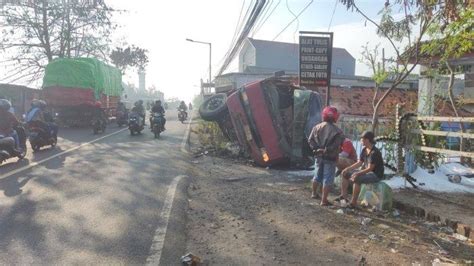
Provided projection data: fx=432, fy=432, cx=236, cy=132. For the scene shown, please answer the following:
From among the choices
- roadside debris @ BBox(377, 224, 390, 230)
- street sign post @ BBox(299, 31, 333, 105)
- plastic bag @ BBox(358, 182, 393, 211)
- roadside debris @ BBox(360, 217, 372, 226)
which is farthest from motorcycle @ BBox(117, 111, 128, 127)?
roadside debris @ BBox(377, 224, 390, 230)

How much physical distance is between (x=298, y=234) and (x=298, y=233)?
0.04 metres

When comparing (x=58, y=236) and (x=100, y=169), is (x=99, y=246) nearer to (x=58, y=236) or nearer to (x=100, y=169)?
(x=58, y=236)

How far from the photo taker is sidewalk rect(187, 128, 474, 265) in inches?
182

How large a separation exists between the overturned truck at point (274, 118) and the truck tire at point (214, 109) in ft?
5.43

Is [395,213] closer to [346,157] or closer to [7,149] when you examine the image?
[346,157]

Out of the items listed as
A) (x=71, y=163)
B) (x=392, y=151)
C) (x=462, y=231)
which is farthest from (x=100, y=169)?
(x=462, y=231)

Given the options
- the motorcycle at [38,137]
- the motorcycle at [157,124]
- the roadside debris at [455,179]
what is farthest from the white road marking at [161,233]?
the motorcycle at [157,124]

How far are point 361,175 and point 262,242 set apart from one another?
7.57 ft

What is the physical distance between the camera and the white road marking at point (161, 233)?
4.40 m

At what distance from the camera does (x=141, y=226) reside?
5.43 meters

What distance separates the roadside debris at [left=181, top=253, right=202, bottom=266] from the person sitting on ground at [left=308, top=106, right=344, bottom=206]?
3110mm

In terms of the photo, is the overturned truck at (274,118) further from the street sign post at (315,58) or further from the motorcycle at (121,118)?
the motorcycle at (121,118)

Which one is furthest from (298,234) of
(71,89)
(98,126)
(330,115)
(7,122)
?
(71,89)

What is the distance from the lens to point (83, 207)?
6.22 meters
